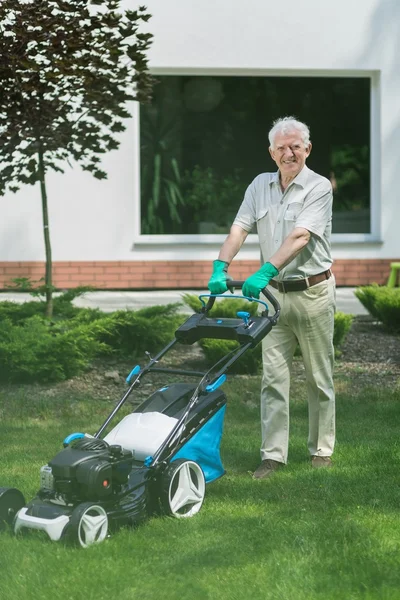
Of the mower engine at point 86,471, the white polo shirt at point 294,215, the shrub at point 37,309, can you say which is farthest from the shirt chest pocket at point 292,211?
the shrub at point 37,309

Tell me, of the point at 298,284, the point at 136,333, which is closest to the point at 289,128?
the point at 298,284

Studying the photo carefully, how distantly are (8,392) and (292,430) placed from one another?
7.47 feet

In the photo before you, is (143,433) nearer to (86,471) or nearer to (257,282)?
(86,471)

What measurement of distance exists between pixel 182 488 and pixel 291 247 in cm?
138

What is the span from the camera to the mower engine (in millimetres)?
4504

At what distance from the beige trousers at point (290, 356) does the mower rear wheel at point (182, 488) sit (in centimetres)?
91

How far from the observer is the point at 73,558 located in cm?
440

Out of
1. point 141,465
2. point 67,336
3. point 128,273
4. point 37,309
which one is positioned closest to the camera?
point 141,465

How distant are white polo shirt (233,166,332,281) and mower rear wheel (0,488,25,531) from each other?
1.97m

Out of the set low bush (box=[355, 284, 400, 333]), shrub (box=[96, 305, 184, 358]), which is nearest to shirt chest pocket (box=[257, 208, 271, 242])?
shrub (box=[96, 305, 184, 358])

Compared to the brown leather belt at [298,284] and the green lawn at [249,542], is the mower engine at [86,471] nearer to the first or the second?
the green lawn at [249,542]

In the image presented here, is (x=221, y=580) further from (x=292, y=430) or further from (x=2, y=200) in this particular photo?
(x=2, y=200)

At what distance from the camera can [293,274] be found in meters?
5.87

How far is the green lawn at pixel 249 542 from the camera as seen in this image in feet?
13.6
